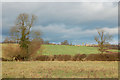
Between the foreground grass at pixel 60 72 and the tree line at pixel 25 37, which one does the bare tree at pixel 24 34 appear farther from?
the foreground grass at pixel 60 72

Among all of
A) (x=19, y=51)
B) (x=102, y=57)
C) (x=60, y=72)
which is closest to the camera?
(x=60, y=72)

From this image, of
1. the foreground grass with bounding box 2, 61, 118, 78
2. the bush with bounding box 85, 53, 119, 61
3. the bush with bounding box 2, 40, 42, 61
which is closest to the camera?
the foreground grass with bounding box 2, 61, 118, 78

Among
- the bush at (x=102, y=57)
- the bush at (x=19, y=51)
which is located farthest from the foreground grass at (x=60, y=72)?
the bush at (x=102, y=57)

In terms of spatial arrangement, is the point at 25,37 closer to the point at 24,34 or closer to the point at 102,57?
the point at 24,34

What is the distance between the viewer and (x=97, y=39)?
27.6 meters

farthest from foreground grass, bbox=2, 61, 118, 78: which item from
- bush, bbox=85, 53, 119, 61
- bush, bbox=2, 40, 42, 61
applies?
bush, bbox=85, 53, 119, 61

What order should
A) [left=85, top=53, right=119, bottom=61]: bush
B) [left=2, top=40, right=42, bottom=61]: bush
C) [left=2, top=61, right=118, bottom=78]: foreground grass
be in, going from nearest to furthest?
1. [left=2, top=61, right=118, bottom=78]: foreground grass
2. [left=2, top=40, right=42, bottom=61]: bush
3. [left=85, top=53, right=119, bottom=61]: bush

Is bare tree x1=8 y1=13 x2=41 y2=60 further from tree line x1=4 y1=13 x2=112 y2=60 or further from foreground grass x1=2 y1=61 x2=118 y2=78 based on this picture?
foreground grass x1=2 y1=61 x2=118 y2=78

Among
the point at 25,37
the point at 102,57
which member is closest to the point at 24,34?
the point at 25,37

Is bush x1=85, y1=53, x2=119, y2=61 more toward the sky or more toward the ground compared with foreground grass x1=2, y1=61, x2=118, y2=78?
more toward the ground

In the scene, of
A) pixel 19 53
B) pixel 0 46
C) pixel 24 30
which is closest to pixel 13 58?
pixel 19 53

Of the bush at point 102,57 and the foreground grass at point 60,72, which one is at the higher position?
the foreground grass at point 60,72

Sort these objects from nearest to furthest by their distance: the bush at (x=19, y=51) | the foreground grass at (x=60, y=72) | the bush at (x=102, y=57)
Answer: the foreground grass at (x=60, y=72)
the bush at (x=19, y=51)
the bush at (x=102, y=57)

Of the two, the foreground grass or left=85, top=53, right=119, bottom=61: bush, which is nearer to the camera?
the foreground grass
